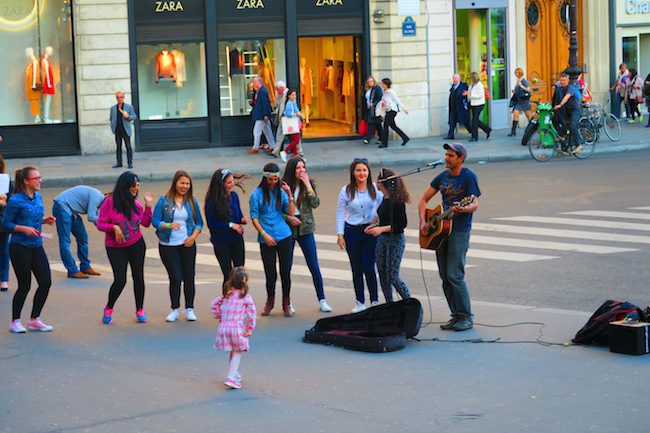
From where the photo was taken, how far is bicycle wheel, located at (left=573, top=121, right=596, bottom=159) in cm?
2795

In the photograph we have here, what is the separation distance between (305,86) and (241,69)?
7.57 ft

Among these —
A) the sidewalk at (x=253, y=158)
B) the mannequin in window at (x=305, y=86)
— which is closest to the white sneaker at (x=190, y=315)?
the sidewalk at (x=253, y=158)

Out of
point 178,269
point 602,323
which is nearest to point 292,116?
point 178,269

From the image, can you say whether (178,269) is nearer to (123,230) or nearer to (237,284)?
A: (123,230)

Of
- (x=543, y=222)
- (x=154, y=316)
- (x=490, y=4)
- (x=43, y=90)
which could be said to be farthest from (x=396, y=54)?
(x=154, y=316)

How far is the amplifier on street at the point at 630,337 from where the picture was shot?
10.9 m

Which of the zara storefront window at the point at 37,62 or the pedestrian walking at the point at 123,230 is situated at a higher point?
the zara storefront window at the point at 37,62

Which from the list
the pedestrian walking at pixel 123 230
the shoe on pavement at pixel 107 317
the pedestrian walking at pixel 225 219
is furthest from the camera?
the pedestrian walking at pixel 225 219

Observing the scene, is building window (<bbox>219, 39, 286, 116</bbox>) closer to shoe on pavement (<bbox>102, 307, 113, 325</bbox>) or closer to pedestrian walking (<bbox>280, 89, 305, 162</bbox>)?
pedestrian walking (<bbox>280, 89, 305, 162</bbox>)

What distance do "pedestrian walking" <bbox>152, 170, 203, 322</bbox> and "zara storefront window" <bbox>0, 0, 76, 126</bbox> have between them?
17.9 metres

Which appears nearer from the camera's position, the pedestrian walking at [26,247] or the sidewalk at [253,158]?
the pedestrian walking at [26,247]

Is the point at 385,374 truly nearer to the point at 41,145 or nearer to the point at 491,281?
the point at 491,281

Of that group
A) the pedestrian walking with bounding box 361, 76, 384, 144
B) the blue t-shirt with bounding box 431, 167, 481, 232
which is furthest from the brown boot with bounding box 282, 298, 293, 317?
the pedestrian walking with bounding box 361, 76, 384, 144

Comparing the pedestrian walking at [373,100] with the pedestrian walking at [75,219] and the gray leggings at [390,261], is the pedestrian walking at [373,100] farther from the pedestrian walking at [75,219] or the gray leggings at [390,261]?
the gray leggings at [390,261]
